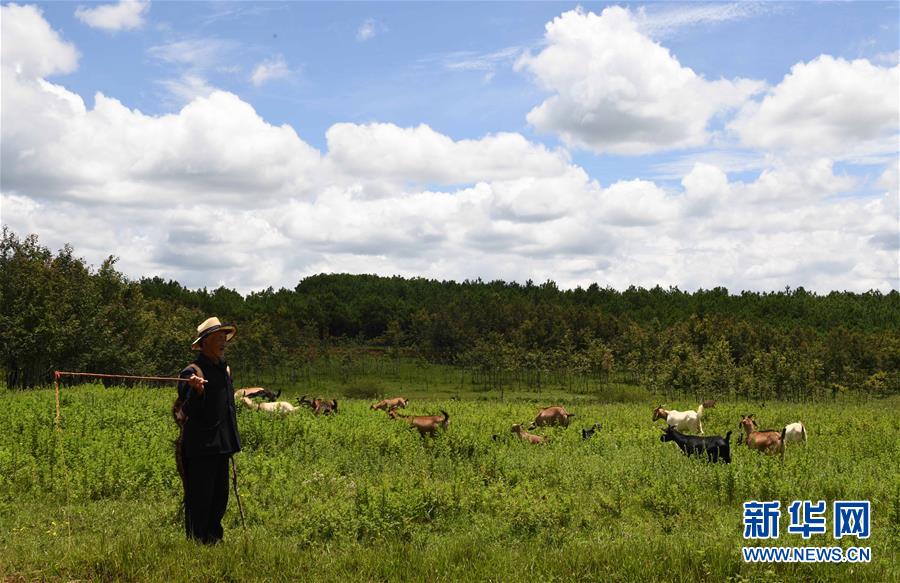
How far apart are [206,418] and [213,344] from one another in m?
0.90

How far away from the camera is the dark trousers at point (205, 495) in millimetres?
8273

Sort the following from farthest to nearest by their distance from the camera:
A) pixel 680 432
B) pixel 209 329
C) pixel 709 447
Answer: pixel 680 432
pixel 709 447
pixel 209 329

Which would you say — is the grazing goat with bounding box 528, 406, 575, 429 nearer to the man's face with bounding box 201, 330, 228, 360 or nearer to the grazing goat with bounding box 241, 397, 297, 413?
the grazing goat with bounding box 241, 397, 297, 413

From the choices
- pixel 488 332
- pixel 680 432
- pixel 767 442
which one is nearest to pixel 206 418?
pixel 767 442

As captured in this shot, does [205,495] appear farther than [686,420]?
No

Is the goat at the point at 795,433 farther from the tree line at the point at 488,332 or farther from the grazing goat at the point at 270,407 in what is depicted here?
the tree line at the point at 488,332

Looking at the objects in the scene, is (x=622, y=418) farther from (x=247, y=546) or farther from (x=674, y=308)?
(x=674, y=308)

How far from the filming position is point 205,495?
8.29m

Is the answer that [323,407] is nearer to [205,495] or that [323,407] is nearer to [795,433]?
[795,433]

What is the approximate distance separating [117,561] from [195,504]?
1087 mm

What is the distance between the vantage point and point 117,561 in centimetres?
741

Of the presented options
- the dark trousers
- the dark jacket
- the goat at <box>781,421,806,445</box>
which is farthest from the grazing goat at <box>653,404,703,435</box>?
the dark jacket

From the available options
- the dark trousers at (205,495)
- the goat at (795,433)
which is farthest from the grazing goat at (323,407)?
the dark trousers at (205,495)

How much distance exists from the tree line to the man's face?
4399cm
